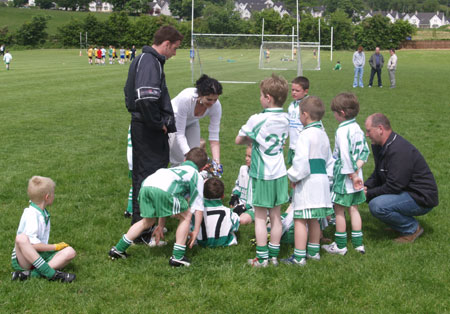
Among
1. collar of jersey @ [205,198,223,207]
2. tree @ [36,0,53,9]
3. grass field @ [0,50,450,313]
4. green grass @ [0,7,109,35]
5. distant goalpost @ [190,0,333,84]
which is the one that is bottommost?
grass field @ [0,50,450,313]

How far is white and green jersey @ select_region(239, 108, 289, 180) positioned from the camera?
4500mm

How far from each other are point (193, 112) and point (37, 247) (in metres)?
2.36

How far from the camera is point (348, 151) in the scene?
4.88 metres

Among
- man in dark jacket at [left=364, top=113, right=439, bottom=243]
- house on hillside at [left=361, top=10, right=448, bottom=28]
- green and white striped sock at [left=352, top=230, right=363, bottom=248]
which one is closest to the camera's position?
green and white striped sock at [left=352, top=230, right=363, bottom=248]

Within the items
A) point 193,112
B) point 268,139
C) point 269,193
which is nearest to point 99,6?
point 193,112

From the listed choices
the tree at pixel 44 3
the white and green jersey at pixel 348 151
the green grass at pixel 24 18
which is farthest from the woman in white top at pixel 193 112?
the tree at pixel 44 3

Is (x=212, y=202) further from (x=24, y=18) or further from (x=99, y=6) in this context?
(x=99, y=6)

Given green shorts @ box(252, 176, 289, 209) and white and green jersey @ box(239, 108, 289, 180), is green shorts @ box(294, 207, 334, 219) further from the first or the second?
white and green jersey @ box(239, 108, 289, 180)

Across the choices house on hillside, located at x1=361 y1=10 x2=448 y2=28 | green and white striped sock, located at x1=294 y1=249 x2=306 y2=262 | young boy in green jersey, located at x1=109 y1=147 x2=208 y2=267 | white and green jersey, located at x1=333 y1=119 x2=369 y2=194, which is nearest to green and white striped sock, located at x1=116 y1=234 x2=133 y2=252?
young boy in green jersey, located at x1=109 y1=147 x2=208 y2=267

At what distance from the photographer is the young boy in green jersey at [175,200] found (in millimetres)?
4469

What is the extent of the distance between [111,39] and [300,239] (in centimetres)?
8684

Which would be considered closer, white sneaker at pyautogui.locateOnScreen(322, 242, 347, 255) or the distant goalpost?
white sneaker at pyautogui.locateOnScreen(322, 242, 347, 255)

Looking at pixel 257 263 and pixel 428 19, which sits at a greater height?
pixel 428 19

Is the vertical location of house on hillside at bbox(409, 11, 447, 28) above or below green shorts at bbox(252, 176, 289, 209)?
above
